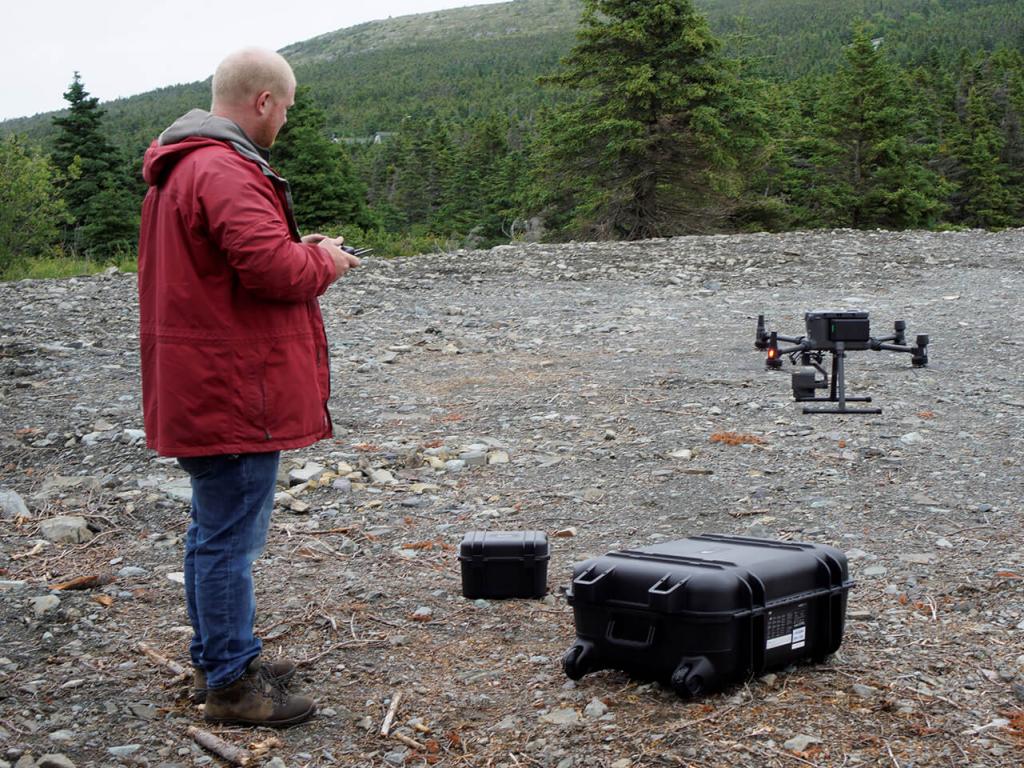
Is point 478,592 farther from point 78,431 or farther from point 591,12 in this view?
point 591,12

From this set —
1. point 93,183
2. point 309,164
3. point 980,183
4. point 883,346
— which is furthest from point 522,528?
point 980,183

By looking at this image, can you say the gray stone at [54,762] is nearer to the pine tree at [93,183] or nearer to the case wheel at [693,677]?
the case wheel at [693,677]

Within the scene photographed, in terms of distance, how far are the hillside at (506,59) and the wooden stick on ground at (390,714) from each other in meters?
92.1

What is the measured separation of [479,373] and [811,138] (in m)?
34.5

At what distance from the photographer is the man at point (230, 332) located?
2.77m

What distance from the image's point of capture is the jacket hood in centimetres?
283

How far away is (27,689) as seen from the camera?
3287 millimetres

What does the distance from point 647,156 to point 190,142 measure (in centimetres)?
2171

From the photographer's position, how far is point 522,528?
5094 mm

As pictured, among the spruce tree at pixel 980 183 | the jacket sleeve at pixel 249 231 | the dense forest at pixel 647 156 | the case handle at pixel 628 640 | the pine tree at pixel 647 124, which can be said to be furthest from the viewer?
the spruce tree at pixel 980 183

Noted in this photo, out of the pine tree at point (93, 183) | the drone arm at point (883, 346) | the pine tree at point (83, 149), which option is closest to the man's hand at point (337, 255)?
the drone arm at point (883, 346)

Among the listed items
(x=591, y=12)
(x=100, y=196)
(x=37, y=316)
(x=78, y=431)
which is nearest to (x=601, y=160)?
(x=591, y=12)

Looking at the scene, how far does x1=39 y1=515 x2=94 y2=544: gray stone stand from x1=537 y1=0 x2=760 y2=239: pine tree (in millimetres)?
18463

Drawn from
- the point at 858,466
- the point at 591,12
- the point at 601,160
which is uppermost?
the point at 591,12
